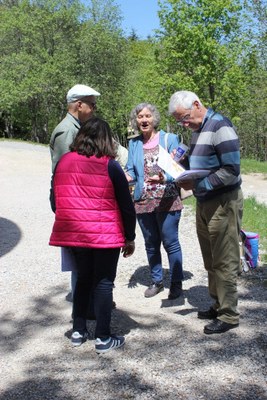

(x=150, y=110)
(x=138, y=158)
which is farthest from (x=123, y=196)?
(x=150, y=110)

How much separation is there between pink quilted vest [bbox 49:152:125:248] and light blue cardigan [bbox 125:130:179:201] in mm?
1215

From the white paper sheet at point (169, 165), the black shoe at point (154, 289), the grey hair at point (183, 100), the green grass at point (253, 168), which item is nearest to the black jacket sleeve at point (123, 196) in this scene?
the white paper sheet at point (169, 165)

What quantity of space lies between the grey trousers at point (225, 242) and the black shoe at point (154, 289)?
1.16 meters

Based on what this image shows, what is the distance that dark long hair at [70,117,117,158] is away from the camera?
3.35 meters

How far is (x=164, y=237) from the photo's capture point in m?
4.54

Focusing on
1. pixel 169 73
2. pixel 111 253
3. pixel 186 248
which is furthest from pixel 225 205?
pixel 169 73

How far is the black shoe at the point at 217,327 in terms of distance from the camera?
370 centimetres

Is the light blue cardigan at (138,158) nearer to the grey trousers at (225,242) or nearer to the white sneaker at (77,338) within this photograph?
the grey trousers at (225,242)

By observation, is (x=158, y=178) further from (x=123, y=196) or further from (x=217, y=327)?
(x=217, y=327)

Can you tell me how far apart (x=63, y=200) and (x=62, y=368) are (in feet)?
3.95

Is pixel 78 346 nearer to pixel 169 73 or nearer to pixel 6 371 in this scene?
pixel 6 371

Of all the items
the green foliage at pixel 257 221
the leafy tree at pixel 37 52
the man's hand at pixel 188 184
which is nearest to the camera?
the man's hand at pixel 188 184

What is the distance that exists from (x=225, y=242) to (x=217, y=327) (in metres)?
0.71

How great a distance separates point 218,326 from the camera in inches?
146
